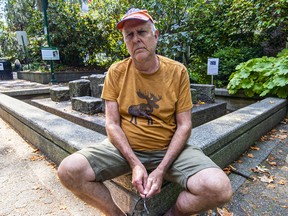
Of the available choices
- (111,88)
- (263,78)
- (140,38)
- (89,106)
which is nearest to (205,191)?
(111,88)

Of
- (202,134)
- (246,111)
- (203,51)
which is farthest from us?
(203,51)

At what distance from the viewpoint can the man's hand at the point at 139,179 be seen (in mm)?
1502

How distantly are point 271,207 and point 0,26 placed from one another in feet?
99.7

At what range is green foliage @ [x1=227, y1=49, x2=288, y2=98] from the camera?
4.49m

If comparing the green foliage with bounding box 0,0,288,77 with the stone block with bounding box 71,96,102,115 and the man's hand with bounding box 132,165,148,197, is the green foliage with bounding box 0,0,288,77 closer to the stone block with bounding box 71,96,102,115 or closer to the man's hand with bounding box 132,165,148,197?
the stone block with bounding box 71,96,102,115

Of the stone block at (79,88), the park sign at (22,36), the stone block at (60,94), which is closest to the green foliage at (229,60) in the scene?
the stone block at (79,88)

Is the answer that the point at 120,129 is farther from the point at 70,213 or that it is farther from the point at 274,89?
the point at 274,89

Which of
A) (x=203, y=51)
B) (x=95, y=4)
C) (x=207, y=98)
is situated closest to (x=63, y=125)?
(x=207, y=98)

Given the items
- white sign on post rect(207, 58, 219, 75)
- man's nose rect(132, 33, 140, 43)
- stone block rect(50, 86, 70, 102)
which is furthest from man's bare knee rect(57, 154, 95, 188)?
white sign on post rect(207, 58, 219, 75)

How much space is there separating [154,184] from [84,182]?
507 millimetres

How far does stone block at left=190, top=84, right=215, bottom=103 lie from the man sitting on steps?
130 inches

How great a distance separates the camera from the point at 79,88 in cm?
505

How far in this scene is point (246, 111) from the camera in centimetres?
346

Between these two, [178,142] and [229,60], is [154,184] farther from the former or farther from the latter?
[229,60]
